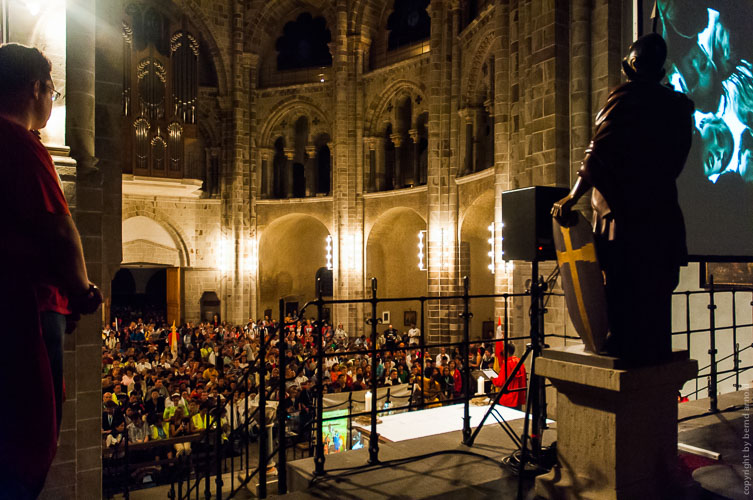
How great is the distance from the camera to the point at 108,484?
643 centimetres

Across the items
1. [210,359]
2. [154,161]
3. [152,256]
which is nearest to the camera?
[210,359]

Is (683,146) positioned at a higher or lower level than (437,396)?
higher

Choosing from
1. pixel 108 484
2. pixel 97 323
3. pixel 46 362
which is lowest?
pixel 108 484

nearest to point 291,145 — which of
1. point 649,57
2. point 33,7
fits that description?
point 33,7

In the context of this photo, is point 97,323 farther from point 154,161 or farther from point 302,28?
point 302,28

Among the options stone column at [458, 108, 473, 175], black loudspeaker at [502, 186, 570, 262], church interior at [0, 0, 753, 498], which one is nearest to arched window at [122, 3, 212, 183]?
church interior at [0, 0, 753, 498]

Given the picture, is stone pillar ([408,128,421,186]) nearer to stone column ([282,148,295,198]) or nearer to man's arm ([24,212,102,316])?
stone column ([282,148,295,198])

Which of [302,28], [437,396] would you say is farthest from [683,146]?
[302,28]

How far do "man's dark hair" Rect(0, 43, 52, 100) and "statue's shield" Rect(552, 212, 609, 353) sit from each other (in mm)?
2274

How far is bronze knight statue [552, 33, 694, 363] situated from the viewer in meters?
2.69

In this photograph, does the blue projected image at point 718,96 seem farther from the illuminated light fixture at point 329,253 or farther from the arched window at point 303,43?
the arched window at point 303,43

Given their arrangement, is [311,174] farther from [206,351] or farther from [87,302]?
[87,302]

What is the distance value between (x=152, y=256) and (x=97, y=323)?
1660 cm

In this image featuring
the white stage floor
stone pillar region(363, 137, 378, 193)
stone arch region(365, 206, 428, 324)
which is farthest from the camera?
stone arch region(365, 206, 428, 324)
